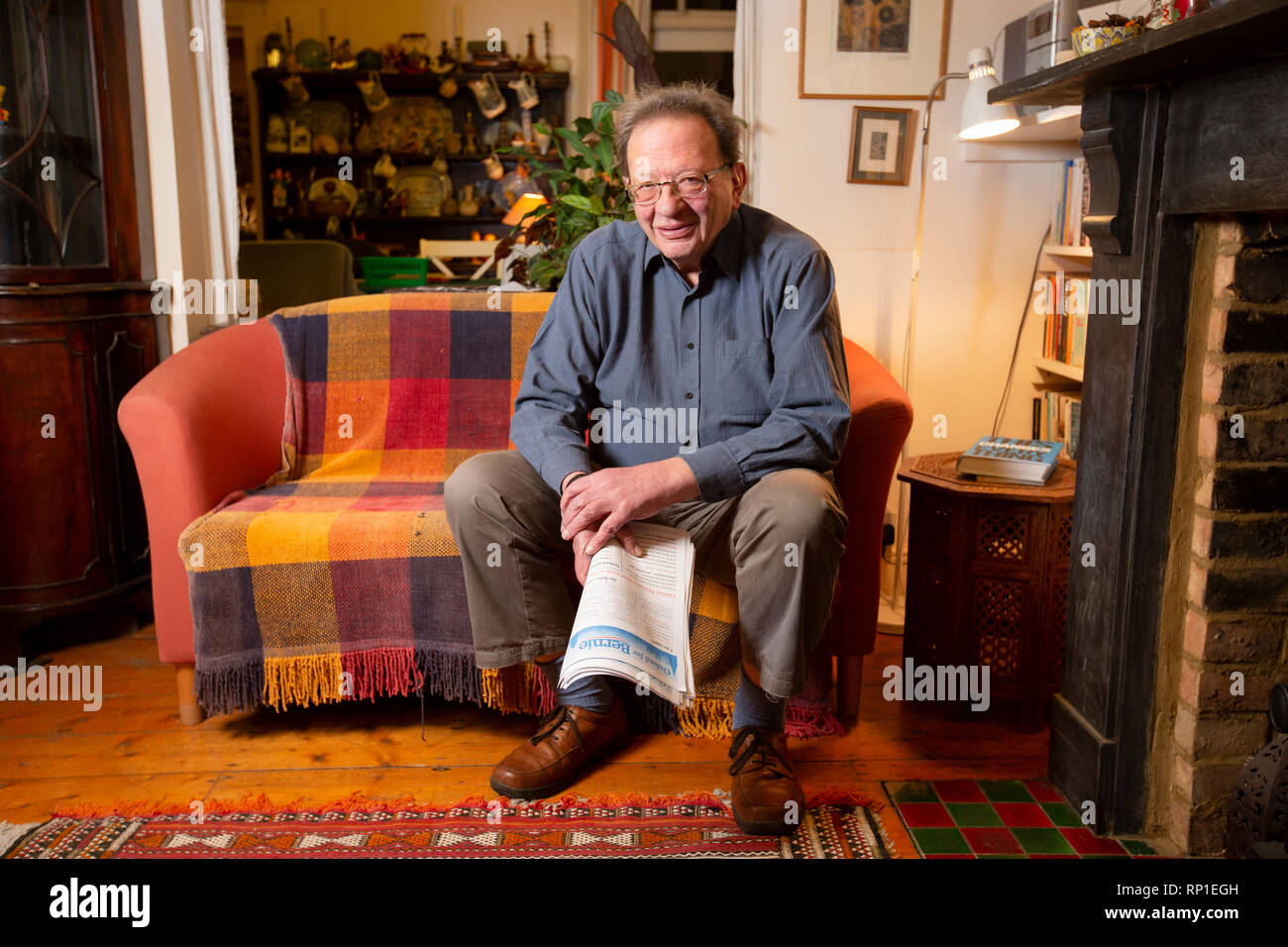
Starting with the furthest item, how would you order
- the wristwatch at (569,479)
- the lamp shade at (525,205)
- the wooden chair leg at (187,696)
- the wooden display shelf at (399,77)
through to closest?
the wooden display shelf at (399,77)
the lamp shade at (525,205)
the wooden chair leg at (187,696)
the wristwatch at (569,479)

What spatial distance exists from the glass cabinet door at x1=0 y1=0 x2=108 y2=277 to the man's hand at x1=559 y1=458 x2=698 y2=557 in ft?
5.02

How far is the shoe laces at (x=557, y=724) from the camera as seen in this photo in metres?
1.82

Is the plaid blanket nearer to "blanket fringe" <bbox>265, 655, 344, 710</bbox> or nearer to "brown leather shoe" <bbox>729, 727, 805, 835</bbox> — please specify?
"blanket fringe" <bbox>265, 655, 344, 710</bbox>

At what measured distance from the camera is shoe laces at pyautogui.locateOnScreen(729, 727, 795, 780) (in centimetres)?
172

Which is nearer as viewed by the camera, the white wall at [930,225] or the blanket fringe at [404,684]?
the blanket fringe at [404,684]

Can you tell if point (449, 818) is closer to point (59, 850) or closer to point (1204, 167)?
point (59, 850)

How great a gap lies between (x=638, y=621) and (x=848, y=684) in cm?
68

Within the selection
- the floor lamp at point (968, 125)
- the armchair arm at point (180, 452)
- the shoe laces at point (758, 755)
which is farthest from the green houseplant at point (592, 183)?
the shoe laces at point (758, 755)

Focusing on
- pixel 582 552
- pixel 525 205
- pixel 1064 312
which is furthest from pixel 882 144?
pixel 582 552

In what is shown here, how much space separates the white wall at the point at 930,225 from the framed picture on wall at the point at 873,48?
1.2 inches

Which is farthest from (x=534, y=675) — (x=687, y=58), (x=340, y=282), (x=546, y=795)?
(x=687, y=58)

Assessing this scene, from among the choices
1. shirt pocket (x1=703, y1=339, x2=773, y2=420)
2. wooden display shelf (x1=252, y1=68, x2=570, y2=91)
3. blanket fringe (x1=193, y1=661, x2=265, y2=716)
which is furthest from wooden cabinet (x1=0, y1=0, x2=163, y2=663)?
wooden display shelf (x1=252, y1=68, x2=570, y2=91)

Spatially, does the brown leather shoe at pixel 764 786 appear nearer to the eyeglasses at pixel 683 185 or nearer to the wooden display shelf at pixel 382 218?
the eyeglasses at pixel 683 185

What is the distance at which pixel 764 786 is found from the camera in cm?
167
